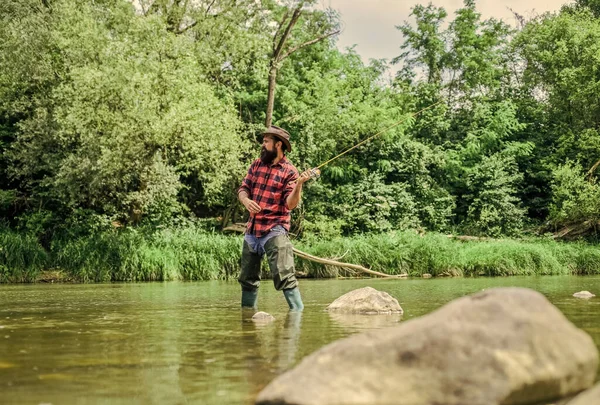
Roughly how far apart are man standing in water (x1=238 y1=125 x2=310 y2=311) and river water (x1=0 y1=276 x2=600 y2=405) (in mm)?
517

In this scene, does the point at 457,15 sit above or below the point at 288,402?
above

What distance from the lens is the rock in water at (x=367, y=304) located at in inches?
345

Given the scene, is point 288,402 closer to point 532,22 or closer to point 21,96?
point 21,96

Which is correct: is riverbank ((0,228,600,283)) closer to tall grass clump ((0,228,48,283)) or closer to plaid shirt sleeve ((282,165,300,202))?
tall grass clump ((0,228,48,283))

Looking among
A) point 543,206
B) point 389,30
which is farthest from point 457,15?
point 543,206

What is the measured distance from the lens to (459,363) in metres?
3.20

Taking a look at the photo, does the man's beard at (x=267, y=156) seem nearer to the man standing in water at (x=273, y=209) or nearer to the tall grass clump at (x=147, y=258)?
the man standing in water at (x=273, y=209)

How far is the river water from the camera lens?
387cm

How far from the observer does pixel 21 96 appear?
24250 mm

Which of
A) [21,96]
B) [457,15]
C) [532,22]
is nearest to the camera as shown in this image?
[21,96]

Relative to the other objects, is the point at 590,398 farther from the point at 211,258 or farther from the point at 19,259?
the point at 19,259

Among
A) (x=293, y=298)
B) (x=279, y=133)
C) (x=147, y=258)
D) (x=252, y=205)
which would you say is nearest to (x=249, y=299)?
(x=293, y=298)

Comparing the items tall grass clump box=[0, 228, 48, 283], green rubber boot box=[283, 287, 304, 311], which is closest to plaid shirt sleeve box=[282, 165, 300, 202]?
green rubber boot box=[283, 287, 304, 311]

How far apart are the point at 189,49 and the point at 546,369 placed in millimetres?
21399
